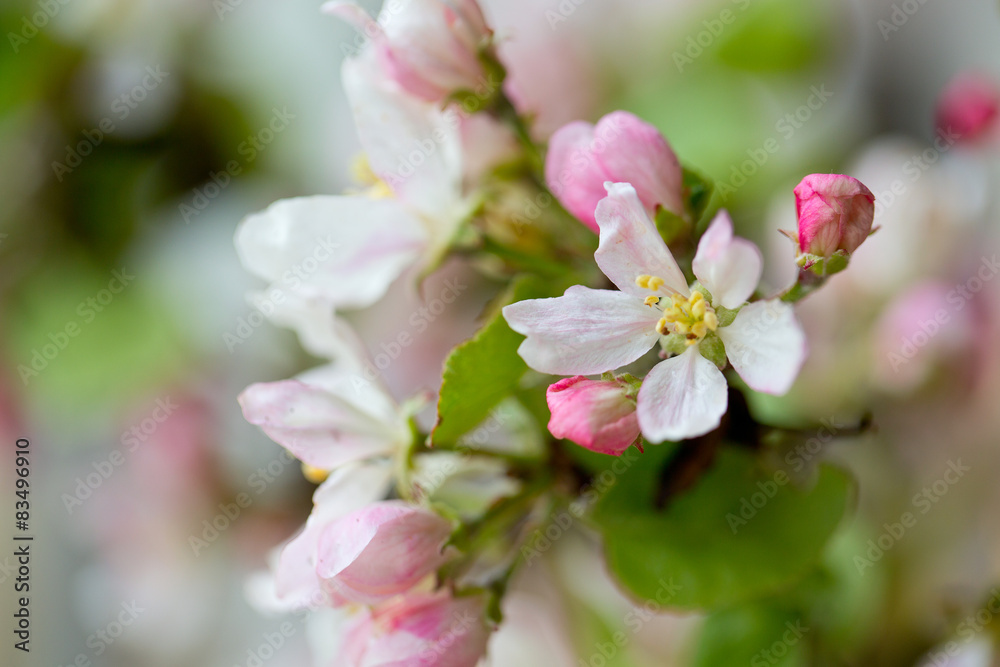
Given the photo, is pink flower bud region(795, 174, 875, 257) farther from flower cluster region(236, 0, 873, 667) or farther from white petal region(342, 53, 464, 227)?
white petal region(342, 53, 464, 227)

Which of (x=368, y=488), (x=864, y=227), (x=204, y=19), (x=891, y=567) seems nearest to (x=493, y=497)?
(x=368, y=488)

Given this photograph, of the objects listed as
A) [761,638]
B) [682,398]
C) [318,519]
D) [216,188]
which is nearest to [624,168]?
[682,398]

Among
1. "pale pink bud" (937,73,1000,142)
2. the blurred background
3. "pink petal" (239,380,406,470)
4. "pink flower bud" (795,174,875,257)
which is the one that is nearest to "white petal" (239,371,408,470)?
"pink petal" (239,380,406,470)

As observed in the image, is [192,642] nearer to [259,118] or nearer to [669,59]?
[259,118]

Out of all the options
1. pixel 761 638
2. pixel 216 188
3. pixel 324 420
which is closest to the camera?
pixel 324 420

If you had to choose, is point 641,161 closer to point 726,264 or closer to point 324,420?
point 726,264

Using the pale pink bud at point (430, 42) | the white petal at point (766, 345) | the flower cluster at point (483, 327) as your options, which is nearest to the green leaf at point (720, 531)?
the flower cluster at point (483, 327)

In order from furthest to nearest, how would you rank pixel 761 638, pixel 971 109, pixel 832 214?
1. pixel 971 109
2. pixel 761 638
3. pixel 832 214
